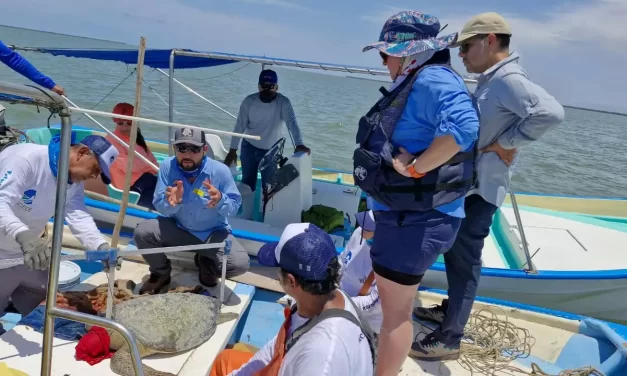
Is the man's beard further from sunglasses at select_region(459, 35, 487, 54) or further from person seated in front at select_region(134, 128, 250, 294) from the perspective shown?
sunglasses at select_region(459, 35, 487, 54)

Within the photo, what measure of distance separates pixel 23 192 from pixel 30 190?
4 centimetres

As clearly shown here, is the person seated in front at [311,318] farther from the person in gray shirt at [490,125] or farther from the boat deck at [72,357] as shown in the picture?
the person in gray shirt at [490,125]

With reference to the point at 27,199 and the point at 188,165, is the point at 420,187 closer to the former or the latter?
the point at 188,165

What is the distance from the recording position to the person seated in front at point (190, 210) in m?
3.29

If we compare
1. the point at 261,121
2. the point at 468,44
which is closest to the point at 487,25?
the point at 468,44

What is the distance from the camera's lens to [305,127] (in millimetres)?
16844

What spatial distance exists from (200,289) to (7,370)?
4.29 ft

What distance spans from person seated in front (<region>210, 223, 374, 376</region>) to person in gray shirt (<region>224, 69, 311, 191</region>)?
11.6 feet

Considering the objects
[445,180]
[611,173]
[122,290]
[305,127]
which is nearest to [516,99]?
[445,180]

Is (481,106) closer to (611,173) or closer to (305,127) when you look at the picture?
(305,127)

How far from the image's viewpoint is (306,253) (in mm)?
1621

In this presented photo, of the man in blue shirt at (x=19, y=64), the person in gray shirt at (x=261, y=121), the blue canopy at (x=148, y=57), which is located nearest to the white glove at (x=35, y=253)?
the man in blue shirt at (x=19, y=64)

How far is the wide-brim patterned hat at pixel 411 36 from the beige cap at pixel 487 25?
566mm

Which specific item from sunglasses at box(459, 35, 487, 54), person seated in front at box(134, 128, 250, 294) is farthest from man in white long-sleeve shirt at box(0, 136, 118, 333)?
sunglasses at box(459, 35, 487, 54)
